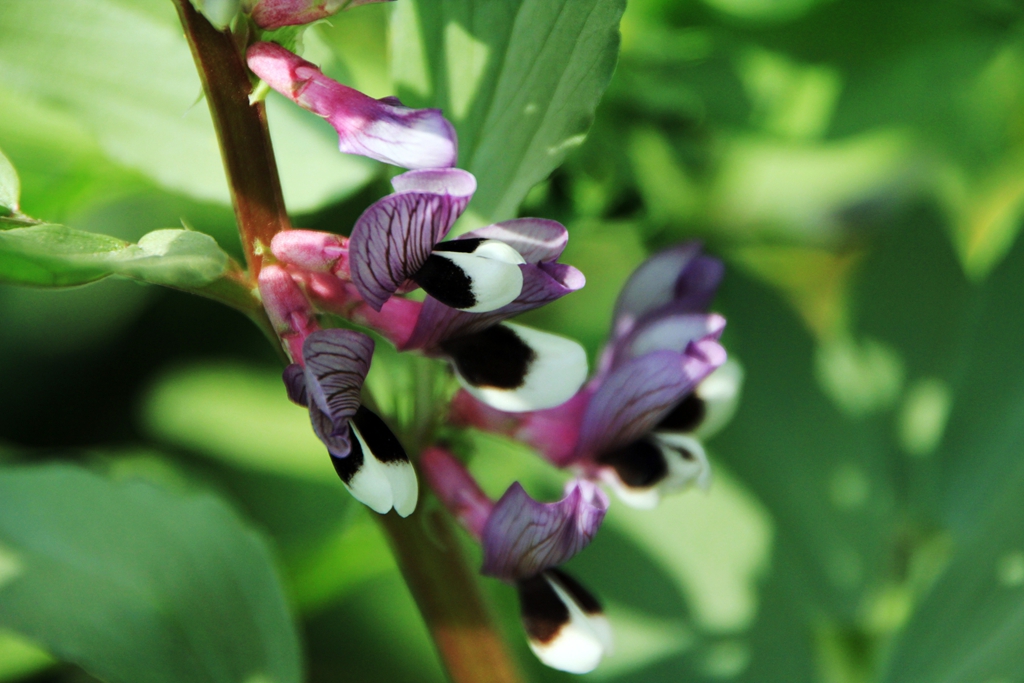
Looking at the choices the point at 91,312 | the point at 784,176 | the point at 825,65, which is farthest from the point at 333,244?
the point at 91,312

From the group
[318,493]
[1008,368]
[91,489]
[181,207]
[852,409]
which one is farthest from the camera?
[181,207]

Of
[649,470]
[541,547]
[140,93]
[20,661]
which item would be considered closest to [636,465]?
[649,470]

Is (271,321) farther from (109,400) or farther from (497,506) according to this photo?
(109,400)

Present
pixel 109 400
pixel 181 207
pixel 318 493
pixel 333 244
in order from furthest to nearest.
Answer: pixel 109 400 → pixel 181 207 → pixel 318 493 → pixel 333 244

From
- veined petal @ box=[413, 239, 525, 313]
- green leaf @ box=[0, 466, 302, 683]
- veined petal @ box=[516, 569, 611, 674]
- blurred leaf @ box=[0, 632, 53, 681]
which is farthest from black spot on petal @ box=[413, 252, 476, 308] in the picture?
blurred leaf @ box=[0, 632, 53, 681]

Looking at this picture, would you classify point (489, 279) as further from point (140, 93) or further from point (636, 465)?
point (140, 93)

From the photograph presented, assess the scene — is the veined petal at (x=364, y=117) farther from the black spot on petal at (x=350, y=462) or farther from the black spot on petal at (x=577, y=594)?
the black spot on petal at (x=577, y=594)

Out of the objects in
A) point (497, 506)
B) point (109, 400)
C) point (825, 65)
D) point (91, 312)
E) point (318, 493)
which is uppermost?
A: point (91, 312)
